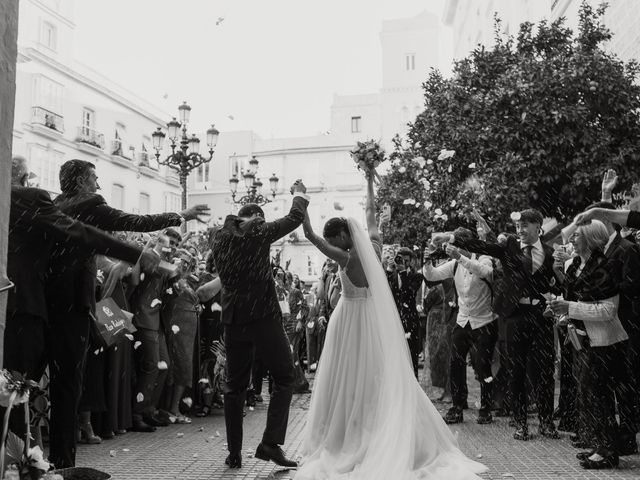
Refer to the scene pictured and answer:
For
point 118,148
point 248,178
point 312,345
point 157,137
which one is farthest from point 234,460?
point 118,148

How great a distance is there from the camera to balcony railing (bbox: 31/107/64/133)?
30672 mm

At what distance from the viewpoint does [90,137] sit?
3472 cm

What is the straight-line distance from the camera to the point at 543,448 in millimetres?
7098

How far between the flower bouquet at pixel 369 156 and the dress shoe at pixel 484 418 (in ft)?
11.0

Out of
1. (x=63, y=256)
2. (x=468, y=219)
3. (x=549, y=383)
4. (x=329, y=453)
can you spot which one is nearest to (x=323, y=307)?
(x=468, y=219)

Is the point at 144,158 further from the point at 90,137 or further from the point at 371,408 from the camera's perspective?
the point at 371,408

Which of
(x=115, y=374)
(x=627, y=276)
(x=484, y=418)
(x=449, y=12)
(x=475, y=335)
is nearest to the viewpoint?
(x=627, y=276)

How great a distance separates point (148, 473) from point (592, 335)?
4037 millimetres

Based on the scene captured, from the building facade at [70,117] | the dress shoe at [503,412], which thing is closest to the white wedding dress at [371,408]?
the dress shoe at [503,412]

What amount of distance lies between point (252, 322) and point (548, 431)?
363 centimetres

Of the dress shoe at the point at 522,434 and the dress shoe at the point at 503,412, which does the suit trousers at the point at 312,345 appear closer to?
the dress shoe at the point at 503,412

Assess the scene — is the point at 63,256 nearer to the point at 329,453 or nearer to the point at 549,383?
the point at 329,453

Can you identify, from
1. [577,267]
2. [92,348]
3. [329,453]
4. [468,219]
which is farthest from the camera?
[468,219]

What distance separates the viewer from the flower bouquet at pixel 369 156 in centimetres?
753
